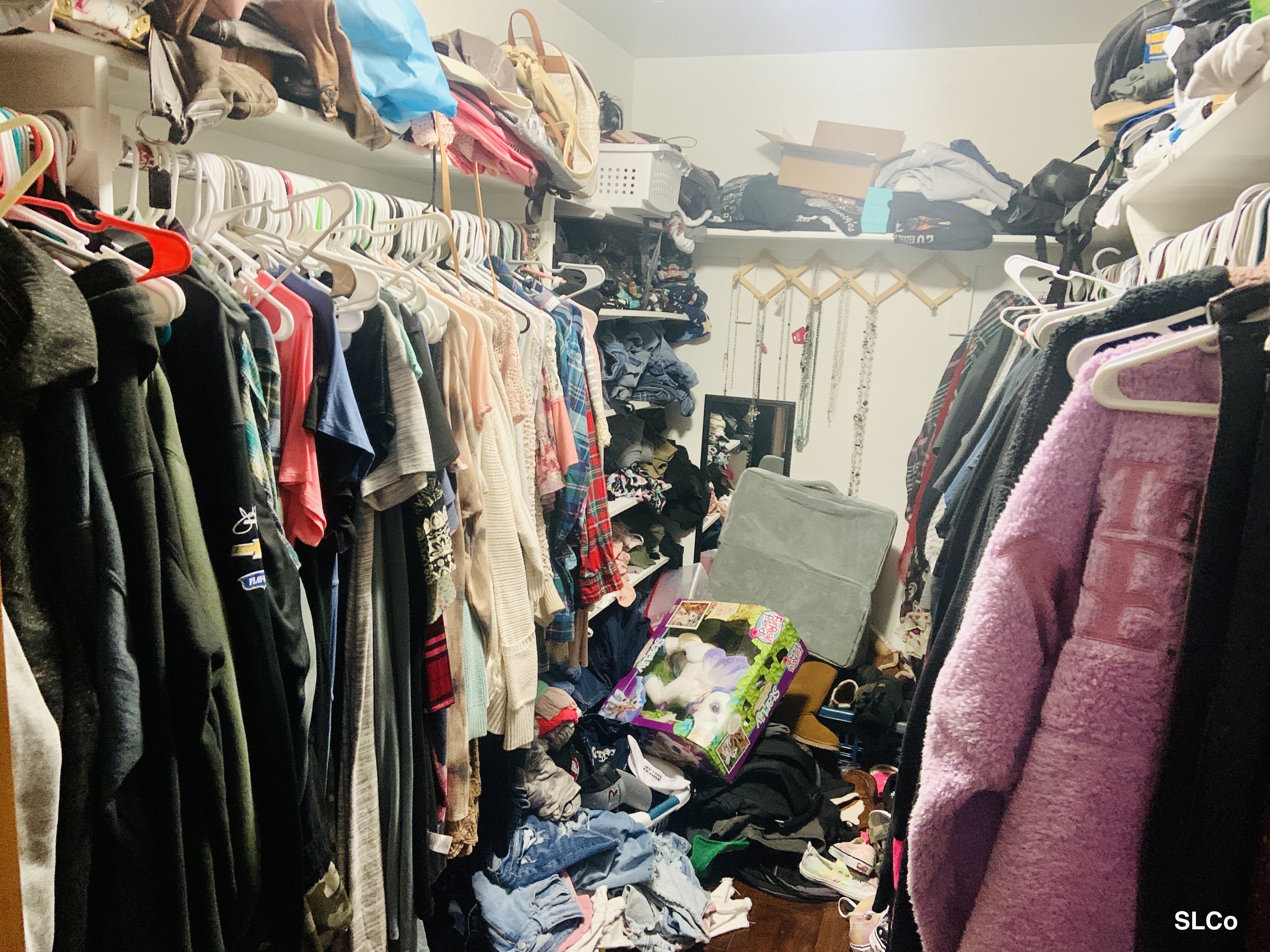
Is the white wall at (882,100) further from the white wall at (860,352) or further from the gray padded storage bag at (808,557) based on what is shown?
the gray padded storage bag at (808,557)

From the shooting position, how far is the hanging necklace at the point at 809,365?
298cm

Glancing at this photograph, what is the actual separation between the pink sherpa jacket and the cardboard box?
2.22 metres

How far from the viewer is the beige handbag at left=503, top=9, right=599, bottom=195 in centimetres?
190

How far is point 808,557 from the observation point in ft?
9.23

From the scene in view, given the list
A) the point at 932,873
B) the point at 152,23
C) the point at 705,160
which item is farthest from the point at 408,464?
the point at 705,160

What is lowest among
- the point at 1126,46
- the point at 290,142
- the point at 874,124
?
the point at 290,142

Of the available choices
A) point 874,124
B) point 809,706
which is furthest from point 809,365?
point 809,706

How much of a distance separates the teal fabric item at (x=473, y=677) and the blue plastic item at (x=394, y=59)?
836 millimetres

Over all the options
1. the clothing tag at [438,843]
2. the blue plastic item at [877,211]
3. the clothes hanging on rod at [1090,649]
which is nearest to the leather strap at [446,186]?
the clothes hanging on rod at [1090,649]

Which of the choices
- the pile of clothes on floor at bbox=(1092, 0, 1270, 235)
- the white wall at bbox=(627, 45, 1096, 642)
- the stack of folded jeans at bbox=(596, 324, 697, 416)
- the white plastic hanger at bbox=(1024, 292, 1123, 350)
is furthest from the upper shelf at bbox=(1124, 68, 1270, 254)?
the stack of folded jeans at bbox=(596, 324, 697, 416)

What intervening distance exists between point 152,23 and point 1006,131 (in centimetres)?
260

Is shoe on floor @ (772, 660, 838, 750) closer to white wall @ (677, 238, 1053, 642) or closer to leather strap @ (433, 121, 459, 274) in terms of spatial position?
white wall @ (677, 238, 1053, 642)

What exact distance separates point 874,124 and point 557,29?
1.16m

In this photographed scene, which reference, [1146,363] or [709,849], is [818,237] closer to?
[709,849]
